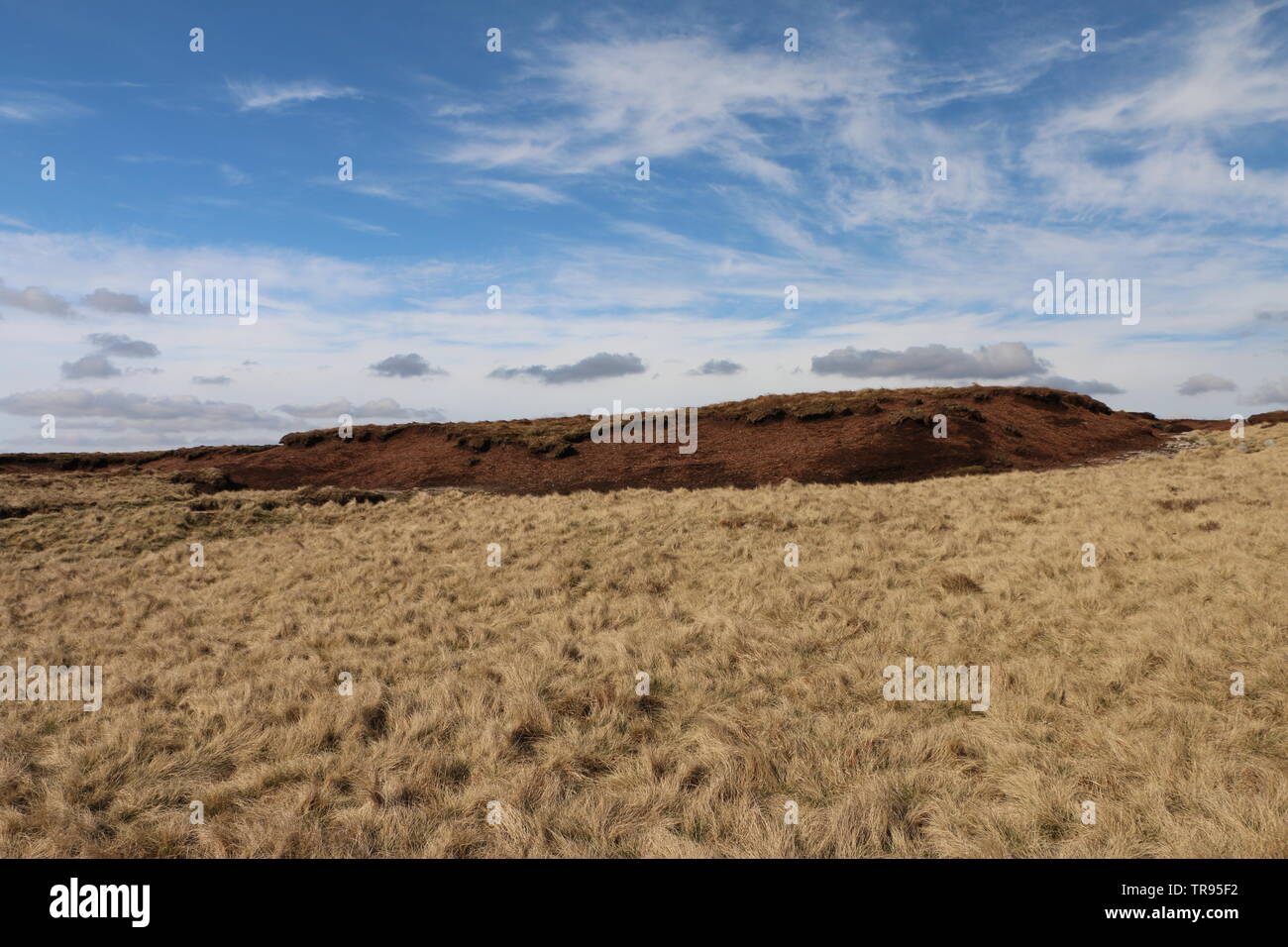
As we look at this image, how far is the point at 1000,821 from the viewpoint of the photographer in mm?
4395

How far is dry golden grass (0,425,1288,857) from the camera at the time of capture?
14.9 feet

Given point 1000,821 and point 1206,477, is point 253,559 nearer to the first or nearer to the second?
point 1000,821

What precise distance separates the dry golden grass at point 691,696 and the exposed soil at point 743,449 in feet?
44.3

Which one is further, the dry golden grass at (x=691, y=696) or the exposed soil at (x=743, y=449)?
the exposed soil at (x=743, y=449)

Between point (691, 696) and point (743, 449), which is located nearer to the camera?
point (691, 696)

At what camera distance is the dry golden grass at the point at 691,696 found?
14.9ft

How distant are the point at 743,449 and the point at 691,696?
86.3 feet

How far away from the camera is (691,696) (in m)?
6.96

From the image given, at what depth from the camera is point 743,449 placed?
32594mm

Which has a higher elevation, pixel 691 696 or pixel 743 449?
pixel 743 449

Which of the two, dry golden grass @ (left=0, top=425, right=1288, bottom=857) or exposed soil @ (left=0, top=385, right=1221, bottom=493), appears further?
exposed soil @ (left=0, top=385, right=1221, bottom=493)

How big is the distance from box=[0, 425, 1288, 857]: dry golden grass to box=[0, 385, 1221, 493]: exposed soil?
13.5 m

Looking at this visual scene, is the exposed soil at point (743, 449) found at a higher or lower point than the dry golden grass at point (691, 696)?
higher
